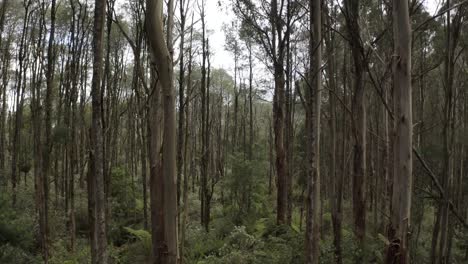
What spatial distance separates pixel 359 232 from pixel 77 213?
35.4 feet

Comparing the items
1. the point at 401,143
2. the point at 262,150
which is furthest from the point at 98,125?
the point at 262,150

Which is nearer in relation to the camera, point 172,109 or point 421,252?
point 172,109

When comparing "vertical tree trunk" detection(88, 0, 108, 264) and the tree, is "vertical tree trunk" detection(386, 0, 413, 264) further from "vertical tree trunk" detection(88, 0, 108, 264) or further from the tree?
"vertical tree trunk" detection(88, 0, 108, 264)

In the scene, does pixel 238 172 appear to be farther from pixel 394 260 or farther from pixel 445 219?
pixel 394 260

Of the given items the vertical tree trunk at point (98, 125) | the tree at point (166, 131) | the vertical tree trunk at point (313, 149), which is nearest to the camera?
the tree at point (166, 131)

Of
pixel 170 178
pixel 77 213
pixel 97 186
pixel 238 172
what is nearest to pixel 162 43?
pixel 170 178

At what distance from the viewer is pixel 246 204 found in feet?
47.5

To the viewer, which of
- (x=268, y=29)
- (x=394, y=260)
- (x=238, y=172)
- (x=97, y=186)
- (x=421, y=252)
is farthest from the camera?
(x=238, y=172)

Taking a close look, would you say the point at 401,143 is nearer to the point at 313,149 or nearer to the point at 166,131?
the point at 313,149

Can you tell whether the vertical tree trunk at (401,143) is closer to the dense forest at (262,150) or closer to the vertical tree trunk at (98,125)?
the dense forest at (262,150)

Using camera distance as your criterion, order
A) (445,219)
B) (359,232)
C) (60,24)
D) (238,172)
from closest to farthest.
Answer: (445,219)
(359,232)
(238,172)
(60,24)

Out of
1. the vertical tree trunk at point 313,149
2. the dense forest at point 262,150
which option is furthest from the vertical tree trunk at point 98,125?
the vertical tree trunk at point 313,149

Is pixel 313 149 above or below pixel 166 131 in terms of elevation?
below

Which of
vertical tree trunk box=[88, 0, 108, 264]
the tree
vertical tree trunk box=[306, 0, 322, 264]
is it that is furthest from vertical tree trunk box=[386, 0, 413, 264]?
vertical tree trunk box=[88, 0, 108, 264]
